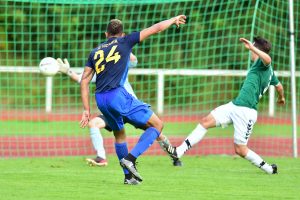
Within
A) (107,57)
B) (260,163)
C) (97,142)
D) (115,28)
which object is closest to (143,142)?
(107,57)

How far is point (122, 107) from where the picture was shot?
31.5 feet

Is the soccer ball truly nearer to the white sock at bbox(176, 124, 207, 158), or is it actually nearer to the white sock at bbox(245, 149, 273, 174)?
the white sock at bbox(176, 124, 207, 158)

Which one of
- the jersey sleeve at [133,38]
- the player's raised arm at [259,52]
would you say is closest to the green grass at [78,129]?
A: the player's raised arm at [259,52]

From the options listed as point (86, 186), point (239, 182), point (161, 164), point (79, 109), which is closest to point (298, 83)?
point (79, 109)

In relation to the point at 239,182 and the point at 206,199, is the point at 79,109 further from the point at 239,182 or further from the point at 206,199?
the point at 206,199

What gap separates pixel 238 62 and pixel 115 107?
9.87 m

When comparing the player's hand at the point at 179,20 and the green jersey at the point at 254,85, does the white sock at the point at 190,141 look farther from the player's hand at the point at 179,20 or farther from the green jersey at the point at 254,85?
the player's hand at the point at 179,20

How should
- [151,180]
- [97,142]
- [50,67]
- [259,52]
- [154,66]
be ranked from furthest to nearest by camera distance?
1. [154,66]
2. [50,67]
3. [97,142]
4. [259,52]
5. [151,180]

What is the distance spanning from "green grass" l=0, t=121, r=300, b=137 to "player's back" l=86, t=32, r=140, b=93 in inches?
318

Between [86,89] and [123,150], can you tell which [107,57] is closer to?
[86,89]

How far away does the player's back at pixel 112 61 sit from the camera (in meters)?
9.53

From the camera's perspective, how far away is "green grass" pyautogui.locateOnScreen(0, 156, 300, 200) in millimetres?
8719

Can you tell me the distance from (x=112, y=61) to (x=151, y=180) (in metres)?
1.61

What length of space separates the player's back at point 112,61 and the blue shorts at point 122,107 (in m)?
0.08
